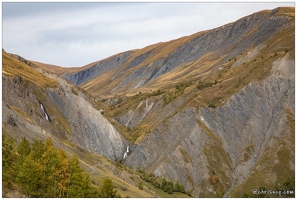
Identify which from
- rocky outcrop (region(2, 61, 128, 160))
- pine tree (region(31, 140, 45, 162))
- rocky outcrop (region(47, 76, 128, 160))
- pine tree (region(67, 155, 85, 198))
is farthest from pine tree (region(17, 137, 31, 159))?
rocky outcrop (region(47, 76, 128, 160))

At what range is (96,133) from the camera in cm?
16500

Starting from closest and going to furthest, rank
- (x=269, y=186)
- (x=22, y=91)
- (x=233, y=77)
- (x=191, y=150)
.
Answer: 1. (x=269, y=186)
2. (x=22, y=91)
3. (x=191, y=150)
4. (x=233, y=77)

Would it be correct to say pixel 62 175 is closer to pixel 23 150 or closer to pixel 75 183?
pixel 75 183

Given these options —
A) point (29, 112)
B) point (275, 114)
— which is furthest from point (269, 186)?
point (29, 112)

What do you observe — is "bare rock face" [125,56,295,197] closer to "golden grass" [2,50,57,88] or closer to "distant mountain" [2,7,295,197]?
"distant mountain" [2,7,295,197]

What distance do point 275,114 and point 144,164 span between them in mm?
49778

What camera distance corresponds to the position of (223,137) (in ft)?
543

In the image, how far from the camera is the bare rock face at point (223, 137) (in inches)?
5945

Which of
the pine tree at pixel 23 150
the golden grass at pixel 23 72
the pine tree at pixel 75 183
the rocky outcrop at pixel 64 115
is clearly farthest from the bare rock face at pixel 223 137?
the pine tree at pixel 23 150

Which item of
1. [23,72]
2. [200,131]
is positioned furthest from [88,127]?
[200,131]

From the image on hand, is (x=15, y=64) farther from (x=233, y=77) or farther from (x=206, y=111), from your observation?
(x=233, y=77)

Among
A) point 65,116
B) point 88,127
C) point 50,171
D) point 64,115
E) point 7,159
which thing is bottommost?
point 88,127

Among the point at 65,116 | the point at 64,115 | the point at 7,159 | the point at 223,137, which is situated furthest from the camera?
the point at 223,137

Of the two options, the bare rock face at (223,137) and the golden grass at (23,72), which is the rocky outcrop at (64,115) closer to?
the golden grass at (23,72)
